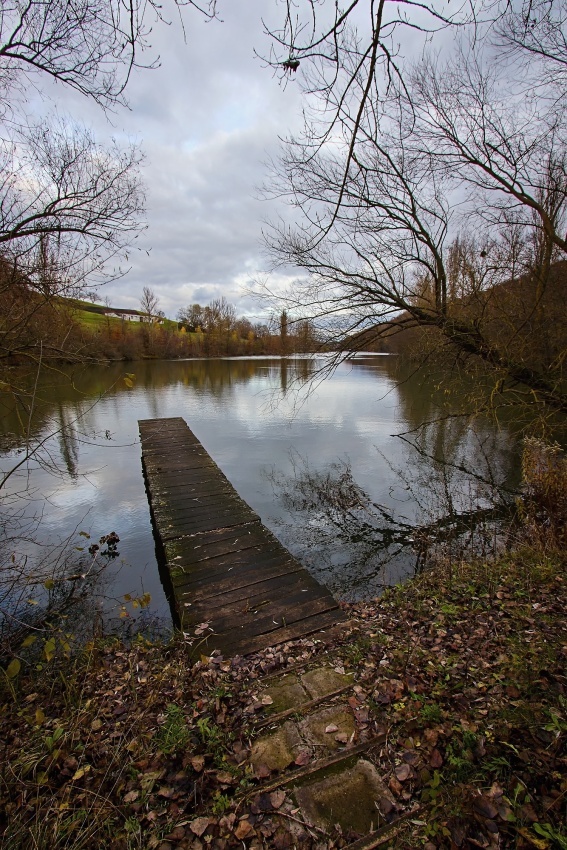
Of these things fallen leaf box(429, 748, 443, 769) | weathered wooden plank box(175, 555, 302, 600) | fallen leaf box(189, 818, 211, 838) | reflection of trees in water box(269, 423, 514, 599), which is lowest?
reflection of trees in water box(269, 423, 514, 599)

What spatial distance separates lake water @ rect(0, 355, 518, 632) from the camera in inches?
229

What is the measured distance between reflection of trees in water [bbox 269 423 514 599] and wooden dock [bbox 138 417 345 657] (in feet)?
3.18

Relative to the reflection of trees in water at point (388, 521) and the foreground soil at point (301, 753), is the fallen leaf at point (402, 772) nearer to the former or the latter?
the foreground soil at point (301, 753)

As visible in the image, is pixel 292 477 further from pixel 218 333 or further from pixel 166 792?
pixel 218 333

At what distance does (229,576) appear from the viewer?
4.57 m

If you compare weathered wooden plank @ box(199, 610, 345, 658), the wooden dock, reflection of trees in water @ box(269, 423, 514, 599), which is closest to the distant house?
the wooden dock

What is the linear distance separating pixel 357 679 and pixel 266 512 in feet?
16.2

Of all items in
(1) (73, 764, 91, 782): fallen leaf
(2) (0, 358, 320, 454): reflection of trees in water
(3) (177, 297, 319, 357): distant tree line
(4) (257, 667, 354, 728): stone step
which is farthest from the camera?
(3) (177, 297, 319, 357): distant tree line

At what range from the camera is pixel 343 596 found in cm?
493

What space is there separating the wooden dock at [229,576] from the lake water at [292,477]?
74 cm

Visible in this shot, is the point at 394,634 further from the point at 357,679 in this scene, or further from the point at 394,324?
the point at 394,324

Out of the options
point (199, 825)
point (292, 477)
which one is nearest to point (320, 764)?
point (199, 825)

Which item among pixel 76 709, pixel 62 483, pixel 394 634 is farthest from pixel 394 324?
pixel 62 483

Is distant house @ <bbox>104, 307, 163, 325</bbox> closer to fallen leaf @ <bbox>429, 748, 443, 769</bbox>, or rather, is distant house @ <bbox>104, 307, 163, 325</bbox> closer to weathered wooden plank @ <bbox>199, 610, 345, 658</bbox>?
weathered wooden plank @ <bbox>199, 610, 345, 658</bbox>
